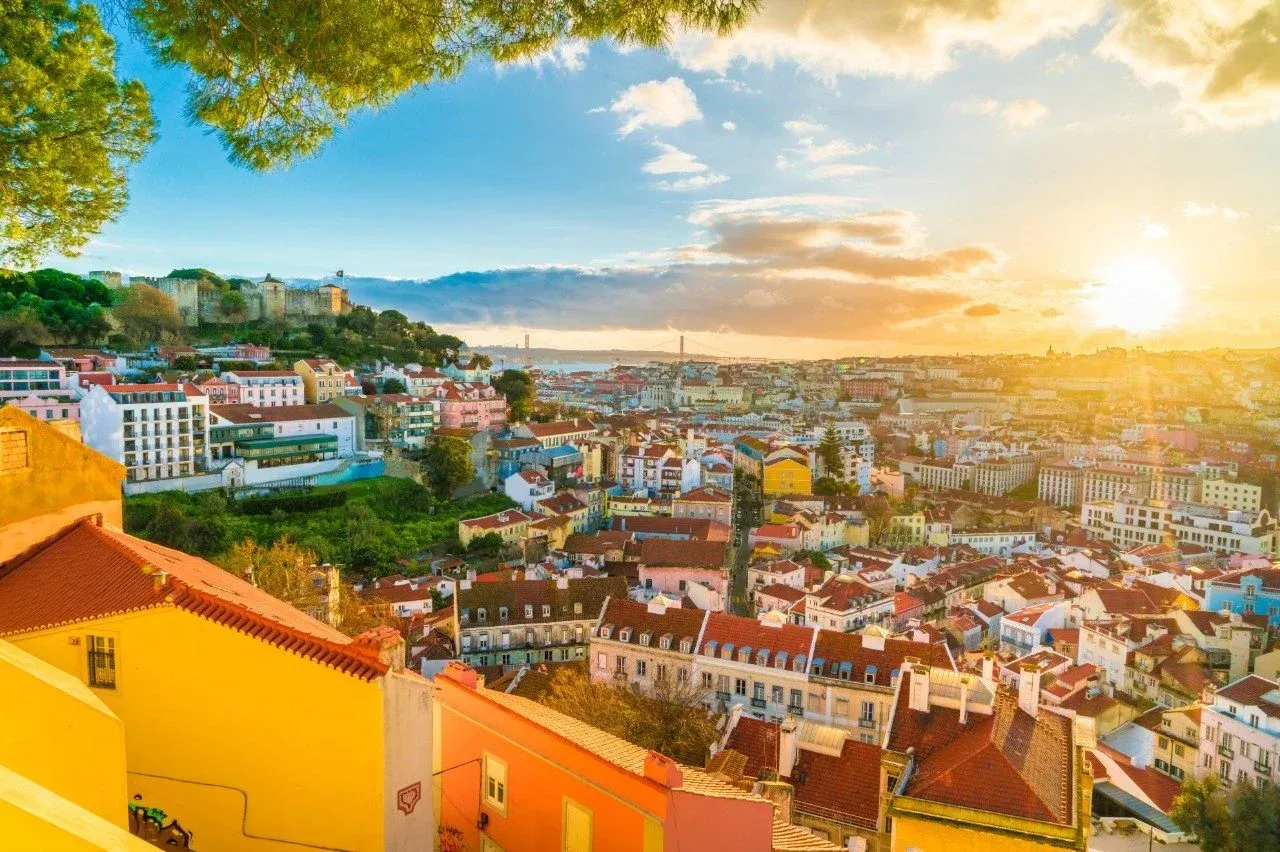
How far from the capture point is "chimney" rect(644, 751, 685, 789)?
15.6 ft

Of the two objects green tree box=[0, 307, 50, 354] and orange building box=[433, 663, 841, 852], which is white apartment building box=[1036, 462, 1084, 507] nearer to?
orange building box=[433, 663, 841, 852]

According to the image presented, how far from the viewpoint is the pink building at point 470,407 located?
45375mm

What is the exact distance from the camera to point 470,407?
46906 mm

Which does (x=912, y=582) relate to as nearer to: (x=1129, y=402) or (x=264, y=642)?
(x=264, y=642)

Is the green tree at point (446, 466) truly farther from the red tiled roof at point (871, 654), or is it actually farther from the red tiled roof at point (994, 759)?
the red tiled roof at point (994, 759)

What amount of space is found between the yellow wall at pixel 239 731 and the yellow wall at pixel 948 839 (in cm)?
889

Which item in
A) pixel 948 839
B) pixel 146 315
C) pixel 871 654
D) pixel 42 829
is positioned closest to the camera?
pixel 42 829

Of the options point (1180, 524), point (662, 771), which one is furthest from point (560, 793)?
point (1180, 524)

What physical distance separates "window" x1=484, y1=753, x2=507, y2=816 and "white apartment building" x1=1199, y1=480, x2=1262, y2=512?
206 feet

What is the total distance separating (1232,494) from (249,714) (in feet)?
222

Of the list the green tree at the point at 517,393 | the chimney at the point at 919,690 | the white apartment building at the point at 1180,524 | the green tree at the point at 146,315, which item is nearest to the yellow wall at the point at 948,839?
the chimney at the point at 919,690

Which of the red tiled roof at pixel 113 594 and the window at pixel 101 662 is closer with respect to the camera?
the red tiled roof at pixel 113 594

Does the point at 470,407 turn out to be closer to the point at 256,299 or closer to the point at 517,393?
the point at 517,393

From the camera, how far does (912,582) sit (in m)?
34.7
